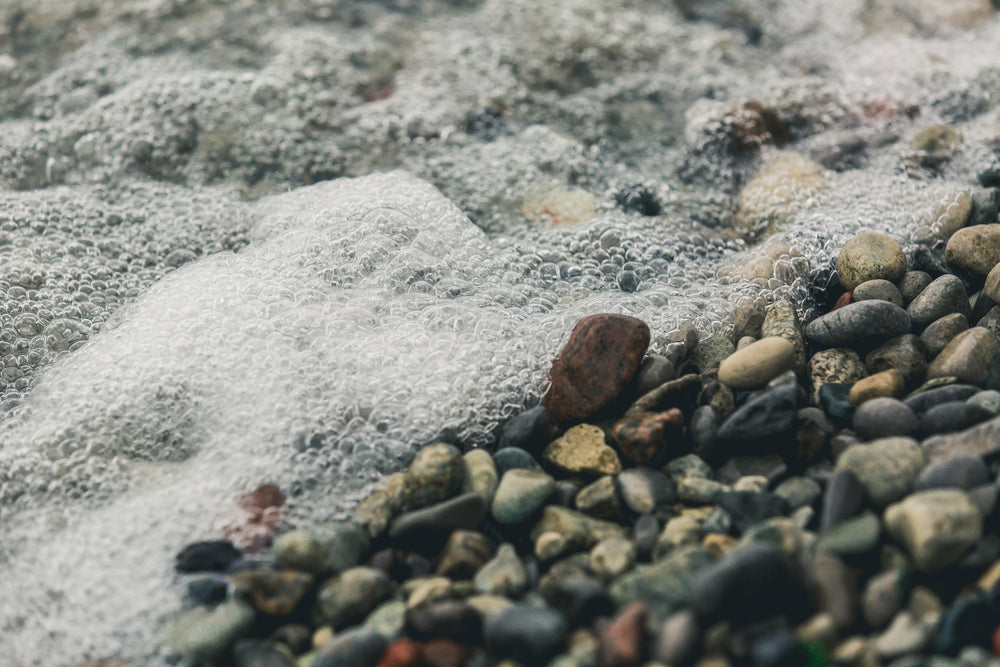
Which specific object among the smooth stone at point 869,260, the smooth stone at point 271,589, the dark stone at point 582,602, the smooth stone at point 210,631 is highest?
the smooth stone at point 869,260

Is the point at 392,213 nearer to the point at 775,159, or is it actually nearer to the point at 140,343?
the point at 140,343

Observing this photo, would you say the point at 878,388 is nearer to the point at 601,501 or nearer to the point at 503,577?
the point at 601,501

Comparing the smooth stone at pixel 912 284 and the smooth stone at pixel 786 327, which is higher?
the smooth stone at pixel 912 284

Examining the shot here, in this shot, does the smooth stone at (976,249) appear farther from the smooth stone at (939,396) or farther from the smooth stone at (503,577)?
the smooth stone at (503,577)

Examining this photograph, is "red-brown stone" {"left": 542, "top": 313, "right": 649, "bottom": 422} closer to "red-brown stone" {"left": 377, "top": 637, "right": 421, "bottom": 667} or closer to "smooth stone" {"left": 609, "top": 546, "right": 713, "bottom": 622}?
"smooth stone" {"left": 609, "top": 546, "right": 713, "bottom": 622}

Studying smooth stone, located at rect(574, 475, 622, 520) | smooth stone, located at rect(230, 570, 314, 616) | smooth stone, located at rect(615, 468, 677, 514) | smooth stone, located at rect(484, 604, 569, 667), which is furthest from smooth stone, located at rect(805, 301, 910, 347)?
smooth stone, located at rect(230, 570, 314, 616)

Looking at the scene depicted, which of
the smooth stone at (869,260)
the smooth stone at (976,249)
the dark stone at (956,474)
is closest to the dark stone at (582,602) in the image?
the dark stone at (956,474)
